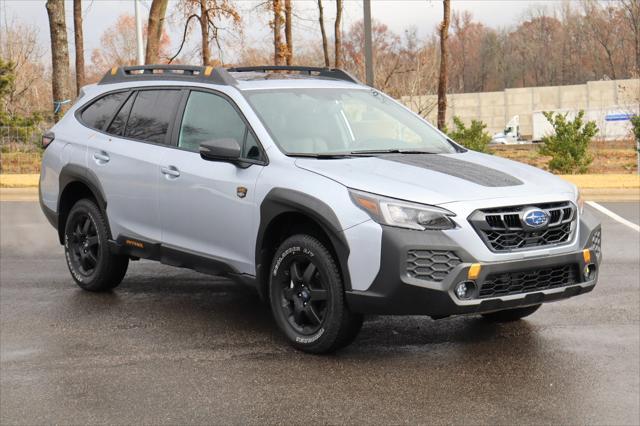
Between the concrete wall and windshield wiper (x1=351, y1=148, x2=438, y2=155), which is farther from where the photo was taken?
the concrete wall

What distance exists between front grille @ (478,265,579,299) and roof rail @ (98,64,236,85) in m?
2.59

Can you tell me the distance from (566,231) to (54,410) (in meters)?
3.30

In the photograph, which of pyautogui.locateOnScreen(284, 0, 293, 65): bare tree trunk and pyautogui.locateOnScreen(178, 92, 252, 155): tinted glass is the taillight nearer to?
pyautogui.locateOnScreen(178, 92, 252, 155): tinted glass

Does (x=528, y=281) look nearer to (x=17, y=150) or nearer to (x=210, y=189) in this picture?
(x=210, y=189)

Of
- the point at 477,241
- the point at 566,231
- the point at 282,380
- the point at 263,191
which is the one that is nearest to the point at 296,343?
the point at 282,380

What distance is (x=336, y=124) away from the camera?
709 centimetres

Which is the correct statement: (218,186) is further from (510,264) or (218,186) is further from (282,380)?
(510,264)

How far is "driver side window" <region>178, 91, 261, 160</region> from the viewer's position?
6.83m

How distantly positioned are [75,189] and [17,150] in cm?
1454

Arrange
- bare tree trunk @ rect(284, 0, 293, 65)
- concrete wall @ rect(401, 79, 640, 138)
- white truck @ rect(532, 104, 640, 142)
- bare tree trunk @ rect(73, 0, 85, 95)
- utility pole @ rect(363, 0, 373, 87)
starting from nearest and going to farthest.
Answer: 1. utility pole @ rect(363, 0, 373, 87)
2. bare tree trunk @ rect(73, 0, 85, 95)
3. bare tree trunk @ rect(284, 0, 293, 65)
4. white truck @ rect(532, 104, 640, 142)
5. concrete wall @ rect(401, 79, 640, 138)

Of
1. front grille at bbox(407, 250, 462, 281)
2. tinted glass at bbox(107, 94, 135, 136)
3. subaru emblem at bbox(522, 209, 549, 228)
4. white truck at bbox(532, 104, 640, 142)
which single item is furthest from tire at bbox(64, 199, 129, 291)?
white truck at bbox(532, 104, 640, 142)

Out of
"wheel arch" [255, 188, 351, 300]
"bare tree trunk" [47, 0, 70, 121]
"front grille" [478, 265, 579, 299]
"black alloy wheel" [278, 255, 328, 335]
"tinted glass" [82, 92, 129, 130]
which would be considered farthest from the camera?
"bare tree trunk" [47, 0, 70, 121]

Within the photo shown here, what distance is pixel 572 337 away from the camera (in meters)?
6.74

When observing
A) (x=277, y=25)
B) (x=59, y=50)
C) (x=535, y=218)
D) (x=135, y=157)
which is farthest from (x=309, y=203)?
(x=277, y=25)
